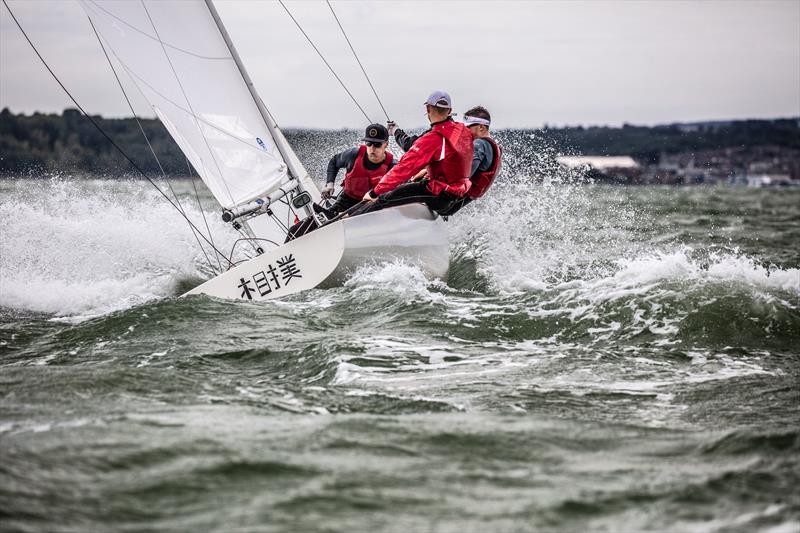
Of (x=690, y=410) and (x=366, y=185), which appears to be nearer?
(x=690, y=410)

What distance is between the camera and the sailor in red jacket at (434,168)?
711 cm

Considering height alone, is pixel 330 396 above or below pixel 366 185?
below

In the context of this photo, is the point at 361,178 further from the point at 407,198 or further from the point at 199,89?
the point at 199,89

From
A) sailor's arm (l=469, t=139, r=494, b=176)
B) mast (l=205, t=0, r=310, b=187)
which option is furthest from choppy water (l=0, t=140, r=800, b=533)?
mast (l=205, t=0, r=310, b=187)

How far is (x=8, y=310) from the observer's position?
24.3ft

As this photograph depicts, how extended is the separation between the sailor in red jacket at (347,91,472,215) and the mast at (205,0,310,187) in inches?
41.6

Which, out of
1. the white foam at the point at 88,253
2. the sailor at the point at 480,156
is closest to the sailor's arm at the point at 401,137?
the sailor at the point at 480,156

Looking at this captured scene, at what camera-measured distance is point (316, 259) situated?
22.8ft

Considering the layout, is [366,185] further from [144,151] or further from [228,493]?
[144,151]

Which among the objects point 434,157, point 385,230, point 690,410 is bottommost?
point 690,410

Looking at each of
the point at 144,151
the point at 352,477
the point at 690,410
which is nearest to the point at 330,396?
the point at 352,477

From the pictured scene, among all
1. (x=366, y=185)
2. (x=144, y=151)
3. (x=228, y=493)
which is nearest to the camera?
(x=228, y=493)

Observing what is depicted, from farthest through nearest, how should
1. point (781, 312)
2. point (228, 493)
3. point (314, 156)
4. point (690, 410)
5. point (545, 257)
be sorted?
point (314, 156), point (545, 257), point (781, 312), point (690, 410), point (228, 493)

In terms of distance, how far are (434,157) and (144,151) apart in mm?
36685
